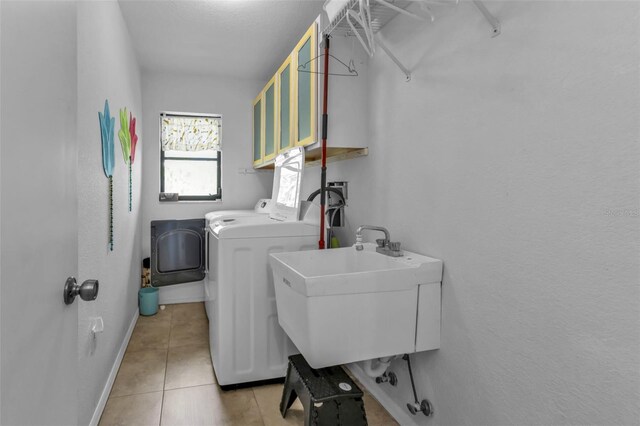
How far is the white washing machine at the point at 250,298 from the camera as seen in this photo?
2203 mm

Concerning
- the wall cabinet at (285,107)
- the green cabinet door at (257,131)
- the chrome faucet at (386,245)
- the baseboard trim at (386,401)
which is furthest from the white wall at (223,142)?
the chrome faucet at (386,245)

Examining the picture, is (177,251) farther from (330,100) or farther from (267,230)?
(330,100)

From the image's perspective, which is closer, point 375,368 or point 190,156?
point 375,368

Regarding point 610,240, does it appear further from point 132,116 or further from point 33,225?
point 132,116

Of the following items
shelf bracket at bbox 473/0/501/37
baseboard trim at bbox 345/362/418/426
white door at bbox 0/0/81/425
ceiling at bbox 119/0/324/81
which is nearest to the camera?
white door at bbox 0/0/81/425

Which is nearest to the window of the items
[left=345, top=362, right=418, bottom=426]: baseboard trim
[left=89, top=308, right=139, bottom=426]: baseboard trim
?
[left=89, top=308, right=139, bottom=426]: baseboard trim

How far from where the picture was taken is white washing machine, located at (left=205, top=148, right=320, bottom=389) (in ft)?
7.23

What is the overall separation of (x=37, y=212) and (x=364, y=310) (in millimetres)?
1119

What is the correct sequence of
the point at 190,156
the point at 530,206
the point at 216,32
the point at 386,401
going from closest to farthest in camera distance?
the point at 530,206
the point at 386,401
the point at 216,32
the point at 190,156

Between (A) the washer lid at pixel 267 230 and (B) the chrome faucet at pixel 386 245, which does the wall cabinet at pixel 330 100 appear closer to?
(A) the washer lid at pixel 267 230

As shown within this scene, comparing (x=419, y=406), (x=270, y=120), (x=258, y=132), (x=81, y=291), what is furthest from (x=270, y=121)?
A: (x=81, y=291)

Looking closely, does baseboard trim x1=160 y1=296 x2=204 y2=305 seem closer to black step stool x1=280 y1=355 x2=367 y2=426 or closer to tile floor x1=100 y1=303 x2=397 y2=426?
tile floor x1=100 y1=303 x2=397 y2=426

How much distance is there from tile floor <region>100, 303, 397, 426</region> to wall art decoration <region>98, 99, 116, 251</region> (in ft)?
2.79

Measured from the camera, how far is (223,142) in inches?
164
